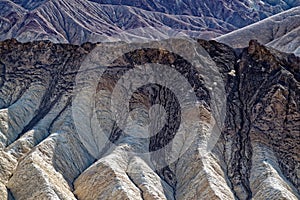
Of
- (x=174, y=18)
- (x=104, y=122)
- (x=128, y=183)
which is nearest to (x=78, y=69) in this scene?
(x=104, y=122)

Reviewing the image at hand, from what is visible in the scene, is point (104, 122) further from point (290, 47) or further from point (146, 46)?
point (290, 47)

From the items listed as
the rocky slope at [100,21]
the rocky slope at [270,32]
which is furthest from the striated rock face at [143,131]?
the rocky slope at [100,21]

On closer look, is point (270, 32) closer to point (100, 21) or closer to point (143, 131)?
point (100, 21)

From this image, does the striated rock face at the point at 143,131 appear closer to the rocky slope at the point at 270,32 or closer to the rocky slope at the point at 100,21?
the rocky slope at the point at 270,32

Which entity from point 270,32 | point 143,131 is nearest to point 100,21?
point 270,32

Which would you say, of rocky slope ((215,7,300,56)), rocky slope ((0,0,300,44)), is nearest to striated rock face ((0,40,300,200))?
rocky slope ((215,7,300,56))

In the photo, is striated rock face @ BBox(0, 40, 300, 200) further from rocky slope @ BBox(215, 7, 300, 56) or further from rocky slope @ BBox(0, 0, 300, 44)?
rocky slope @ BBox(0, 0, 300, 44)
